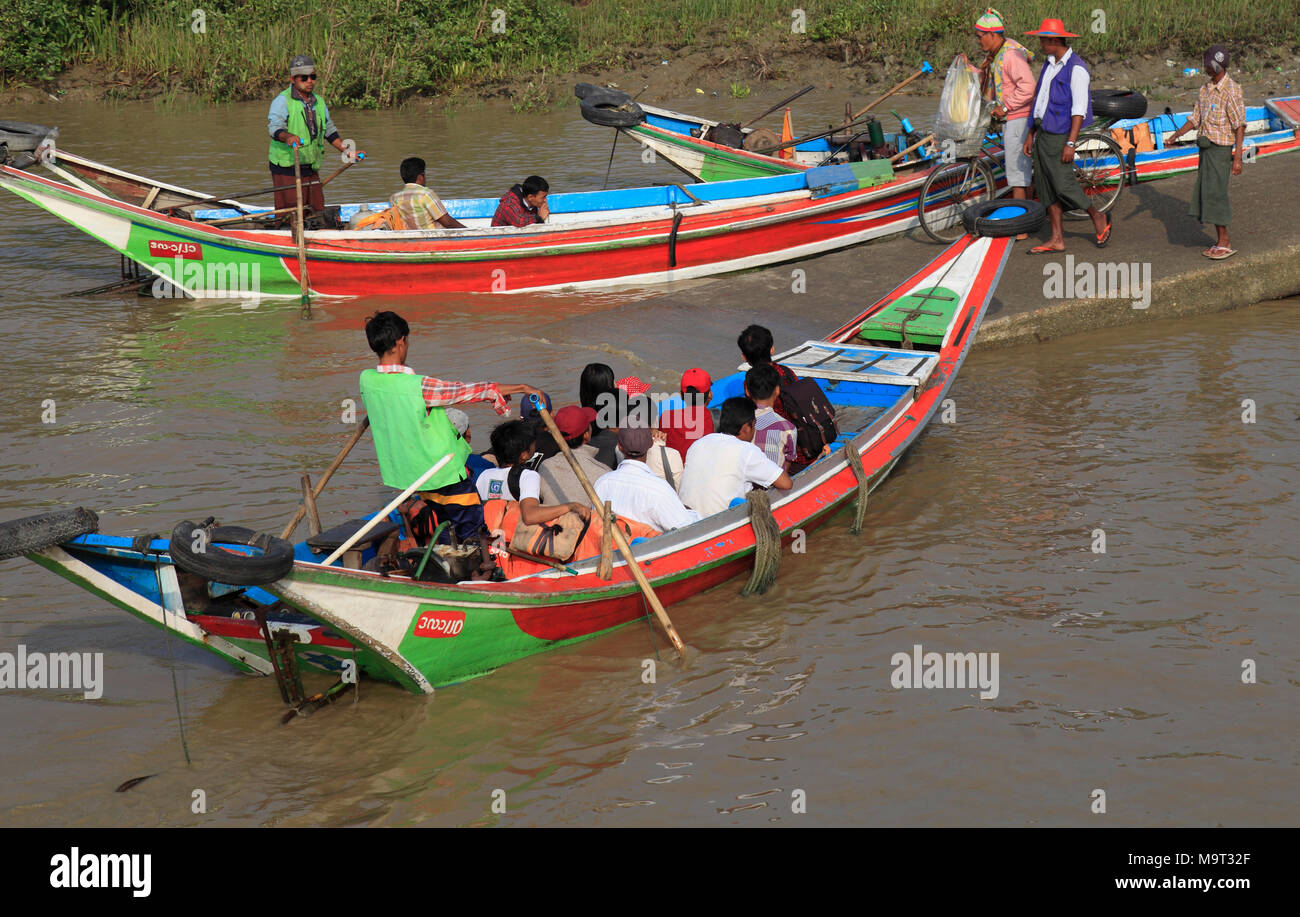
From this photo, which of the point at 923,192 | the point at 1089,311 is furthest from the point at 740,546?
the point at 923,192

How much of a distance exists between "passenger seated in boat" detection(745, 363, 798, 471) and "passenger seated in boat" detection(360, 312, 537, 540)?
4.78 ft

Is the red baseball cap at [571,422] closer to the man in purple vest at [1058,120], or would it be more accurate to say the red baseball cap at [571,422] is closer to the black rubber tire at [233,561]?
the black rubber tire at [233,561]

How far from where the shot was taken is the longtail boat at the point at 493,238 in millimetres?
10586

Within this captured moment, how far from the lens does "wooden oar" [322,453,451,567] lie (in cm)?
516

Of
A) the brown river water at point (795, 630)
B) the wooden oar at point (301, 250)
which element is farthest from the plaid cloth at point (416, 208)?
the brown river water at point (795, 630)

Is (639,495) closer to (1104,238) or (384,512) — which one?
(384,512)

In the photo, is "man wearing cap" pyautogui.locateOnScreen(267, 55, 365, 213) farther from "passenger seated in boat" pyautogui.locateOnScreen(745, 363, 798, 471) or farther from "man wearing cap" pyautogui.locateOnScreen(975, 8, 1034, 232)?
"passenger seated in boat" pyautogui.locateOnScreen(745, 363, 798, 471)

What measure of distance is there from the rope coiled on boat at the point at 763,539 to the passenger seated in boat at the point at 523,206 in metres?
5.29

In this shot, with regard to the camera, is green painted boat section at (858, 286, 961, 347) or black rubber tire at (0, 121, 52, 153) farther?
black rubber tire at (0, 121, 52, 153)

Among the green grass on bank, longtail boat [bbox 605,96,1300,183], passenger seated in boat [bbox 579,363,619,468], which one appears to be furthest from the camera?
the green grass on bank

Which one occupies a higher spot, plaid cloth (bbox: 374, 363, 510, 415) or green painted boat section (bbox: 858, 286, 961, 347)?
green painted boat section (bbox: 858, 286, 961, 347)

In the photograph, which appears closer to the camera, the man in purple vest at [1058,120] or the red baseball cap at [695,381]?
the red baseball cap at [695,381]

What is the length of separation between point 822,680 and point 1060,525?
6.69 ft

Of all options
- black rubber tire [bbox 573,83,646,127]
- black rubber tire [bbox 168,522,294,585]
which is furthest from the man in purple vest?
black rubber tire [bbox 168,522,294,585]
